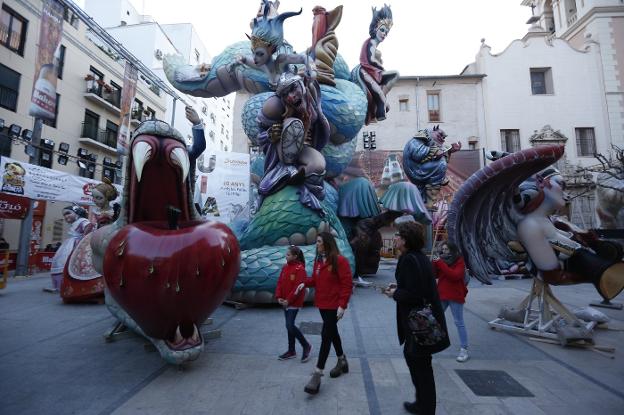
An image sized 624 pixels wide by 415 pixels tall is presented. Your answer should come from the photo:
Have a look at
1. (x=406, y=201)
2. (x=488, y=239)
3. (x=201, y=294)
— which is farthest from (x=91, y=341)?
(x=406, y=201)

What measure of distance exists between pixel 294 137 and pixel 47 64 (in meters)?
7.20

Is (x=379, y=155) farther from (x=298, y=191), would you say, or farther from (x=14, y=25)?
(x=14, y=25)

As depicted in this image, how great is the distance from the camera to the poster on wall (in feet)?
45.4

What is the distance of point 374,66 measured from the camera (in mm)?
7398

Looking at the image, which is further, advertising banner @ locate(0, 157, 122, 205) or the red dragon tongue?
advertising banner @ locate(0, 157, 122, 205)

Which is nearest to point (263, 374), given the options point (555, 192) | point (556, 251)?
point (556, 251)

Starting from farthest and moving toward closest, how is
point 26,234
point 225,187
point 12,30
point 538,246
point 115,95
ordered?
point 115,95 < point 225,187 < point 12,30 < point 26,234 < point 538,246

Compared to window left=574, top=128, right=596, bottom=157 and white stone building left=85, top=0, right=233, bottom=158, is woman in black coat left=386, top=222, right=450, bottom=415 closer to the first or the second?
white stone building left=85, top=0, right=233, bottom=158

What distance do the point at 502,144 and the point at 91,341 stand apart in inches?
789

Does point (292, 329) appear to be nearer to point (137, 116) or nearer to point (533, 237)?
point (533, 237)

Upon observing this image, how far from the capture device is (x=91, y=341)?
369cm

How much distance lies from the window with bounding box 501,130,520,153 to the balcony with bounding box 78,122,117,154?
19971mm

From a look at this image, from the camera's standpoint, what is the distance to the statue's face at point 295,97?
4867 millimetres

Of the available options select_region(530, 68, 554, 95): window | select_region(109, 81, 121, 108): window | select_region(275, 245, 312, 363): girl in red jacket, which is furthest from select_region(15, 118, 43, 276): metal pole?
select_region(530, 68, 554, 95): window
